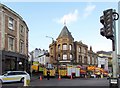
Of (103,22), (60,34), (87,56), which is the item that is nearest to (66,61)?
(60,34)

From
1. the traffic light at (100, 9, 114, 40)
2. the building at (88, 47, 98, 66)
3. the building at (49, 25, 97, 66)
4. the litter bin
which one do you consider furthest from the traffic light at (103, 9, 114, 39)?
the building at (88, 47, 98, 66)

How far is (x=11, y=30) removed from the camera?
45.5 metres

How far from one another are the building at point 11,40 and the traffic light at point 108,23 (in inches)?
1189

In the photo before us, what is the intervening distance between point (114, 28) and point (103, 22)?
1.54 ft

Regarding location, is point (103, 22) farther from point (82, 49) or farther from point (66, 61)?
point (82, 49)

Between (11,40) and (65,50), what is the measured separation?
45.0 m

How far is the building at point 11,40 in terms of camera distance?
137 feet

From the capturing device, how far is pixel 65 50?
90000 millimetres

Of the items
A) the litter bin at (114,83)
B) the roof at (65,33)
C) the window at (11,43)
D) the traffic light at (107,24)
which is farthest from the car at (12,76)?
the roof at (65,33)

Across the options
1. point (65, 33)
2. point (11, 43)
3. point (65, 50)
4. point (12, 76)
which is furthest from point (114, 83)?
point (65, 33)

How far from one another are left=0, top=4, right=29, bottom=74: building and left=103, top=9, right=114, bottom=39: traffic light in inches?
1189

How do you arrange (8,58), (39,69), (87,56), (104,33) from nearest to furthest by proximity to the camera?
(104,33)
(8,58)
(39,69)
(87,56)

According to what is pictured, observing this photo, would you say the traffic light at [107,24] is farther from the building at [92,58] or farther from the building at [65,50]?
the building at [92,58]

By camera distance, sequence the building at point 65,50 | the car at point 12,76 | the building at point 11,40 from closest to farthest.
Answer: the car at point 12,76, the building at point 11,40, the building at point 65,50
